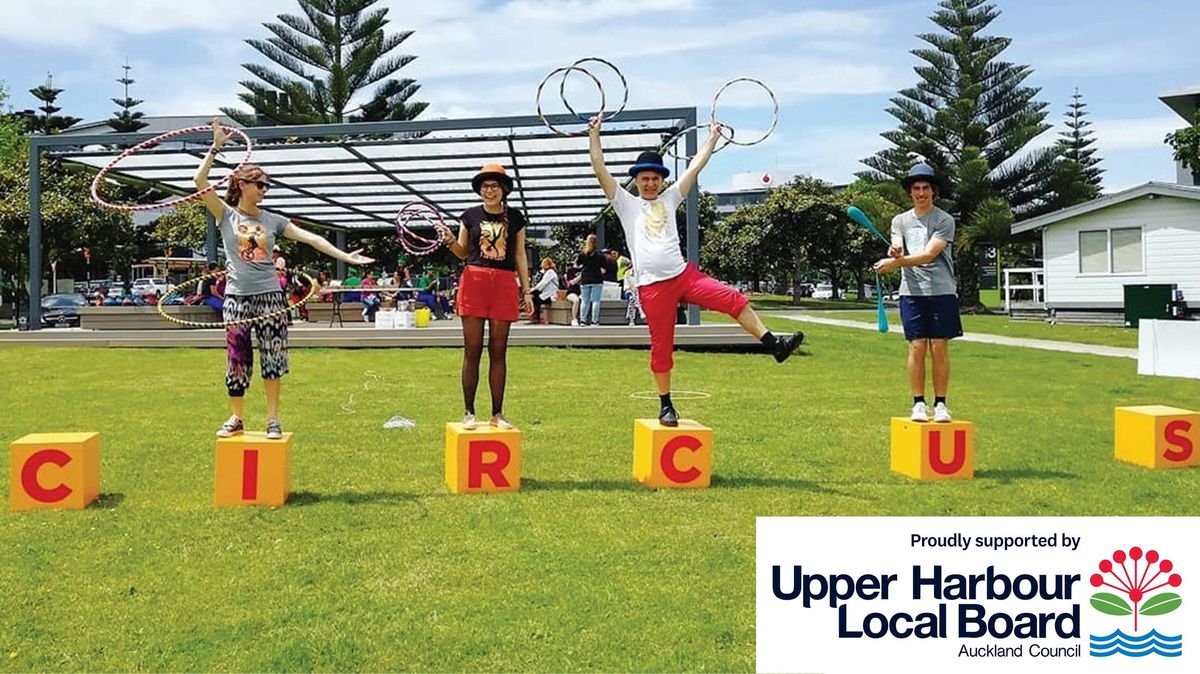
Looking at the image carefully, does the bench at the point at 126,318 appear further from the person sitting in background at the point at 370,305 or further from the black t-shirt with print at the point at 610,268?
the black t-shirt with print at the point at 610,268

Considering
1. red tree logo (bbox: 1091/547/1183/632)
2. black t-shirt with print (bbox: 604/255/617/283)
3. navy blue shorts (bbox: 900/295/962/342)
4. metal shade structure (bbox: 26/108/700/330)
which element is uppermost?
metal shade structure (bbox: 26/108/700/330)

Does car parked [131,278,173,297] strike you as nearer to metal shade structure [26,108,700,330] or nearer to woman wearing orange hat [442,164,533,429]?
metal shade structure [26,108,700,330]

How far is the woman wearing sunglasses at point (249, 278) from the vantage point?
6.52 meters

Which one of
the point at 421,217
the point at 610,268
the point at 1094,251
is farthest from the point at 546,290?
the point at 1094,251

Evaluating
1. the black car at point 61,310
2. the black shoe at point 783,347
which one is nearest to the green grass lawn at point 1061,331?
the black shoe at point 783,347

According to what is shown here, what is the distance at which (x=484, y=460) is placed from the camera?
6.42m

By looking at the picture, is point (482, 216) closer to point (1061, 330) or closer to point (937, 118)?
point (1061, 330)

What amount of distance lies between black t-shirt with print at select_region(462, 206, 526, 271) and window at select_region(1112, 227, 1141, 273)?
92.4 feet

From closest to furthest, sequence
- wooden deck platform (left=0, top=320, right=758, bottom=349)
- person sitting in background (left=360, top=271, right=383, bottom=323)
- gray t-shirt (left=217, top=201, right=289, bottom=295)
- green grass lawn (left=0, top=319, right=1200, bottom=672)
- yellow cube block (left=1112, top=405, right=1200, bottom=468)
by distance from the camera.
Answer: green grass lawn (left=0, top=319, right=1200, bottom=672), gray t-shirt (left=217, top=201, right=289, bottom=295), yellow cube block (left=1112, top=405, right=1200, bottom=468), wooden deck platform (left=0, top=320, right=758, bottom=349), person sitting in background (left=360, top=271, right=383, bottom=323)

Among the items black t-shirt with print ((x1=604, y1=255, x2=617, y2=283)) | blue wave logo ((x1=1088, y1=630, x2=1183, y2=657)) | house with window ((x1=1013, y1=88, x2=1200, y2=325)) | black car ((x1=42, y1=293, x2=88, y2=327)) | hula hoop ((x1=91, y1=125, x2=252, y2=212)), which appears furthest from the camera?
black car ((x1=42, y1=293, x2=88, y2=327))

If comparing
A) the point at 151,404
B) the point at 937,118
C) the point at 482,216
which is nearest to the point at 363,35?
the point at 937,118

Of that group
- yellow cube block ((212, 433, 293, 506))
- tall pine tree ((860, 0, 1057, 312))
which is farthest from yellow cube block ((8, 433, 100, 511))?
tall pine tree ((860, 0, 1057, 312))

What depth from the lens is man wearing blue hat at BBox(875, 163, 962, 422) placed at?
7312 millimetres

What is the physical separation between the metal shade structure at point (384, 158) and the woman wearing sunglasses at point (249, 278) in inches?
431
